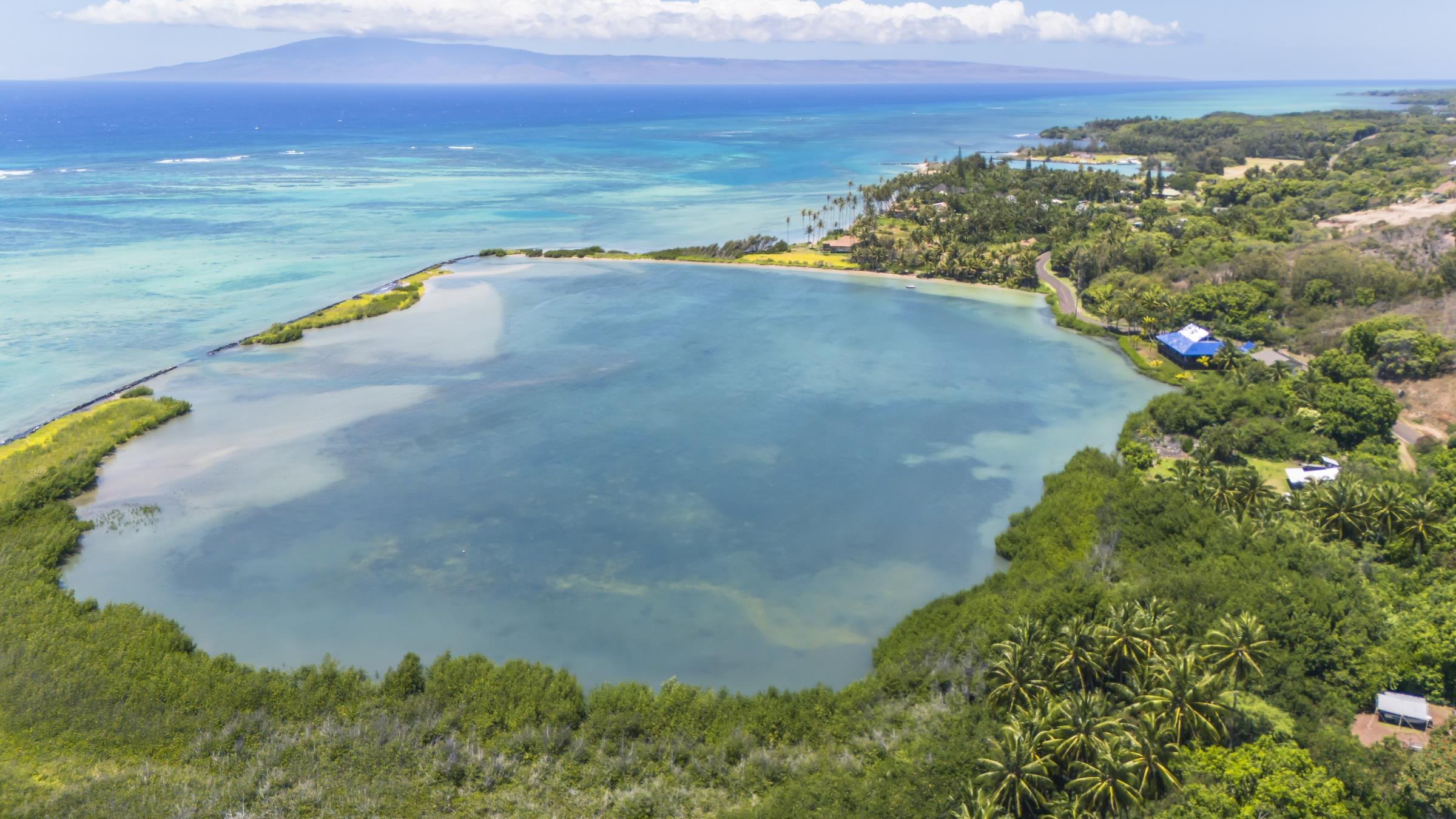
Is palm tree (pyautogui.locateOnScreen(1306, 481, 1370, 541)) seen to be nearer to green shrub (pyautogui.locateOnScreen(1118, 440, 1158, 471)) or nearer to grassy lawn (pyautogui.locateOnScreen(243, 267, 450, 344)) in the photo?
green shrub (pyautogui.locateOnScreen(1118, 440, 1158, 471))

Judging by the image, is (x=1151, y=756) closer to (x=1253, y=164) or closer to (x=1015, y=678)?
(x=1015, y=678)

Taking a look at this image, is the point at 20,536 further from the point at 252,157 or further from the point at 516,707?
the point at 252,157

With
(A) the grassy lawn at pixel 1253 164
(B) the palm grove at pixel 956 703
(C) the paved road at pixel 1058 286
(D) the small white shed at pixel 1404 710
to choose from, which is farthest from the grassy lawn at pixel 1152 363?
(A) the grassy lawn at pixel 1253 164

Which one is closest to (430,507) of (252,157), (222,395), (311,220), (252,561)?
(252,561)

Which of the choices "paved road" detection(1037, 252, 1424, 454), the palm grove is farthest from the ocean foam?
"paved road" detection(1037, 252, 1424, 454)

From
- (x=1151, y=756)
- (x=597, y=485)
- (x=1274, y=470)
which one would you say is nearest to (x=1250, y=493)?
(x=1274, y=470)
